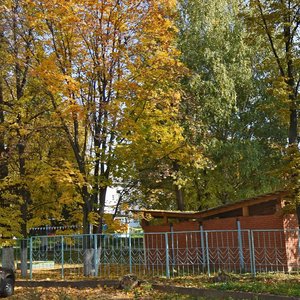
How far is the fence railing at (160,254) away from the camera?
14609 millimetres

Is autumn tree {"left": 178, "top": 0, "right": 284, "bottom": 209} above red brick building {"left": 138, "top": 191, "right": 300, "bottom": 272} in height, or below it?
above

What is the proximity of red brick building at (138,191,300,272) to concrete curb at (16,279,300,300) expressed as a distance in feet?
6.10

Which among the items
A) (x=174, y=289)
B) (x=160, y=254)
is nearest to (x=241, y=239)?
(x=160, y=254)

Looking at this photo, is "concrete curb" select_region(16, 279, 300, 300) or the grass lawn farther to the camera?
the grass lawn

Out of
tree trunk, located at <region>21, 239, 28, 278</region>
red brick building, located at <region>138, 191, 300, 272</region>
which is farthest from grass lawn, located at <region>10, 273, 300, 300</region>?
tree trunk, located at <region>21, 239, 28, 278</region>

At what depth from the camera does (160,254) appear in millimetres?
16797

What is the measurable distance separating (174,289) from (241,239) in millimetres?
4393

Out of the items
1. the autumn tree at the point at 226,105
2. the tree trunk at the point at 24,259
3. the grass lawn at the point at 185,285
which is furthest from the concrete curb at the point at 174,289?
the autumn tree at the point at 226,105

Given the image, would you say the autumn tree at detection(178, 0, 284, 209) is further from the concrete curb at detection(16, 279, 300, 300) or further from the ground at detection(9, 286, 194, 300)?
the ground at detection(9, 286, 194, 300)

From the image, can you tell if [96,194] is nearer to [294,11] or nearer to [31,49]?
[31,49]

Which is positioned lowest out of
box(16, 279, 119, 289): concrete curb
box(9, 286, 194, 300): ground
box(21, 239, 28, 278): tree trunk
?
box(9, 286, 194, 300): ground

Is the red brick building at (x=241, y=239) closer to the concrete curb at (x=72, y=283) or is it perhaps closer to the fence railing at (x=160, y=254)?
the fence railing at (x=160, y=254)

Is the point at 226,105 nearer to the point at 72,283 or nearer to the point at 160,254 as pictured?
the point at 160,254

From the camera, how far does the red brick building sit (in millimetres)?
14586
